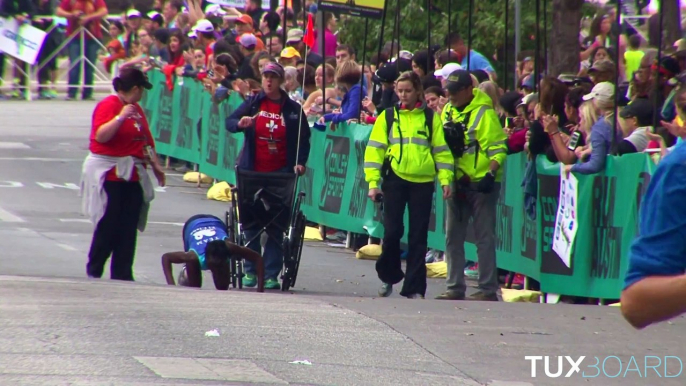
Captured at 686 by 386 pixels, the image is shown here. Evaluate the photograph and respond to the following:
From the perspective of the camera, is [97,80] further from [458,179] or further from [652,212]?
[652,212]

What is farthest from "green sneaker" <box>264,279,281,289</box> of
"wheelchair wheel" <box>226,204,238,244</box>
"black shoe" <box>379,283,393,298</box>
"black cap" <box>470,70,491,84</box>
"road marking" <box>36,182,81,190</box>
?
"road marking" <box>36,182,81,190</box>

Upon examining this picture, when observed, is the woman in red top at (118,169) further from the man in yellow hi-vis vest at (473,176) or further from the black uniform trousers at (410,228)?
the man in yellow hi-vis vest at (473,176)

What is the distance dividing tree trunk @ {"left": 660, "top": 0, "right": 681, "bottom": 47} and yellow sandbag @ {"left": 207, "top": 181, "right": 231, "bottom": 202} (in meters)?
6.16

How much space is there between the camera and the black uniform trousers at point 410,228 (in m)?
10.4

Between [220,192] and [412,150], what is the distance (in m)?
7.43

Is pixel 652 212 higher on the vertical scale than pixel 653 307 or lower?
higher

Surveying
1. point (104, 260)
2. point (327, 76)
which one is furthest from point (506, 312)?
point (327, 76)

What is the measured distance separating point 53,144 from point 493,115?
45.6 feet

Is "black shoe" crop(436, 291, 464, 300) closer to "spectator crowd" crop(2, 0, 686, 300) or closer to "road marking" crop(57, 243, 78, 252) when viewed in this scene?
"spectator crowd" crop(2, 0, 686, 300)

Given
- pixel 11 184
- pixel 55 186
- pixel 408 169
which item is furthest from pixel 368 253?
pixel 11 184

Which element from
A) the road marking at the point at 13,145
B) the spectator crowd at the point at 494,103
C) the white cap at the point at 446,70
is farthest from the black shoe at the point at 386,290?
the road marking at the point at 13,145

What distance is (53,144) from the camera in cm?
2281

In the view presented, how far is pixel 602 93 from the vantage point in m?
10.1

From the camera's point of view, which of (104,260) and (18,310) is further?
(104,260)
